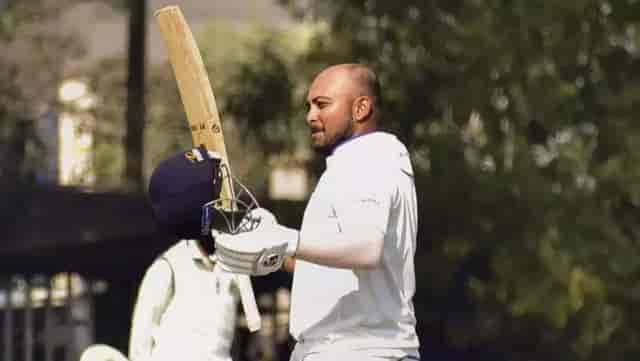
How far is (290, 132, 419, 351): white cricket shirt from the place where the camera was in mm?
3475

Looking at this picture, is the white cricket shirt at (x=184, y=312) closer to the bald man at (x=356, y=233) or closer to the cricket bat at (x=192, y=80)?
the cricket bat at (x=192, y=80)

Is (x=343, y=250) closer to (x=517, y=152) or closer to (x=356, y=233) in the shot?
(x=356, y=233)

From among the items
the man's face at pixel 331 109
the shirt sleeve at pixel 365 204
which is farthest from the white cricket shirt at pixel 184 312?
the shirt sleeve at pixel 365 204

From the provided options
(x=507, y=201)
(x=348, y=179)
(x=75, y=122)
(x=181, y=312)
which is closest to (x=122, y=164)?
(x=75, y=122)

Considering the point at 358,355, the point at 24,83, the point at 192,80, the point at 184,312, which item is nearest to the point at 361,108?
the point at 358,355

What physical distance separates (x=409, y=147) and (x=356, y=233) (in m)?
5.79

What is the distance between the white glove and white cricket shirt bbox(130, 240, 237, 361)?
5.29 ft

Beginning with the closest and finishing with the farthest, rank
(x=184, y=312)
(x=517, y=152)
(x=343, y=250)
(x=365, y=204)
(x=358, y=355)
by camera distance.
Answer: (x=343, y=250) → (x=365, y=204) → (x=358, y=355) → (x=184, y=312) → (x=517, y=152)

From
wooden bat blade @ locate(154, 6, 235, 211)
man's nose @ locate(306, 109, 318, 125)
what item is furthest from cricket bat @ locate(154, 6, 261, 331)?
man's nose @ locate(306, 109, 318, 125)

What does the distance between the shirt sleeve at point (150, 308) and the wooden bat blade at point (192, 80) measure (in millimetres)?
1061

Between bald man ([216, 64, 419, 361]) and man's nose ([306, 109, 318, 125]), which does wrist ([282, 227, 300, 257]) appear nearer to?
bald man ([216, 64, 419, 361])

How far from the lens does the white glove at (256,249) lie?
3.15 meters

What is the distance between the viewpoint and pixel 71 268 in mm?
8867

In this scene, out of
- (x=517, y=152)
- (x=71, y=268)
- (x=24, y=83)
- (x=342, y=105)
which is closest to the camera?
(x=342, y=105)
